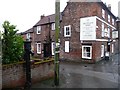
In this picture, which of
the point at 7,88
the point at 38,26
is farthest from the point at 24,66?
the point at 38,26

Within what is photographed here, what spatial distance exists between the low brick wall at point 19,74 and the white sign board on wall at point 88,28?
10.2m

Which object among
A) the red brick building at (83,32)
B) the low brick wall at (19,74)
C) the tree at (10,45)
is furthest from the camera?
the red brick building at (83,32)

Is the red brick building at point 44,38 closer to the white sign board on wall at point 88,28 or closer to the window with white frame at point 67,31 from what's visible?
the window with white frame at point 67,31

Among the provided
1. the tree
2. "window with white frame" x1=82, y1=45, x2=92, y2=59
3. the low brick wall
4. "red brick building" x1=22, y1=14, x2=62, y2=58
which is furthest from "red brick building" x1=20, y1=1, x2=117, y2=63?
the tree

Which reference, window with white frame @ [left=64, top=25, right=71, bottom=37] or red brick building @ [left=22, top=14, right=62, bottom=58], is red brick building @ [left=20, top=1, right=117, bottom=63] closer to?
window with white frame @ [left=64, top=25, right=71, bottom=37]

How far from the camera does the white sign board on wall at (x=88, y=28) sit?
1922 centimetres

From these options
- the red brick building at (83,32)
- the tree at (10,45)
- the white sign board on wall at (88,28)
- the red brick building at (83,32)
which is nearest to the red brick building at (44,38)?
the red brick building at (83,32)

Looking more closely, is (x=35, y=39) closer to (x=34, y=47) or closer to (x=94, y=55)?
(x=34, y=47)

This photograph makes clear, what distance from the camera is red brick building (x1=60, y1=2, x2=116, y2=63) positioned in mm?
19328

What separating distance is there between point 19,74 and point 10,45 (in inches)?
64.0

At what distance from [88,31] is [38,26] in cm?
1112

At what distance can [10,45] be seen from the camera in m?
8.70

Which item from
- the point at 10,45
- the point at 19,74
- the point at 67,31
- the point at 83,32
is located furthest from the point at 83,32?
the point at 19,74

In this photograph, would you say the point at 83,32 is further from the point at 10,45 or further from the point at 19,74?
the point at 19,74
